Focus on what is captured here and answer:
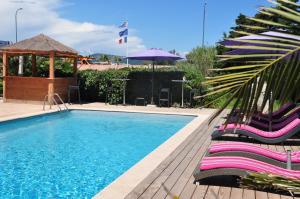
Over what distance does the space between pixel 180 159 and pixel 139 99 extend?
1075 centimetres

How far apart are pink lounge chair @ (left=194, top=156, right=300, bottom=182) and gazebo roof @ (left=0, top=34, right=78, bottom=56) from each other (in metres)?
12.0

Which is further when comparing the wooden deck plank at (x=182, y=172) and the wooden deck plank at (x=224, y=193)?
the wooden deck plank at (x=182, y=172)

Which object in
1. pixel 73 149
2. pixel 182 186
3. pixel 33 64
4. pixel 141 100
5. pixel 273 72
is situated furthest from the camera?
pixel 33 64

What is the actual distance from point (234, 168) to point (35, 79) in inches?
515

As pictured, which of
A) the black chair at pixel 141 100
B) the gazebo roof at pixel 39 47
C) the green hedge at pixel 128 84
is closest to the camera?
the gazebo roof at pixel 39 47

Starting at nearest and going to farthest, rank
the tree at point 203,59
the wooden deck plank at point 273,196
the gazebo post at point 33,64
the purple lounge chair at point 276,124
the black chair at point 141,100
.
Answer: the wooden deck plank at point 273,196 < the purple lounge chair at point 276,124 < the black chair at point 141,100 < the gazebo post at point 33,64 < the tree at point 203,59

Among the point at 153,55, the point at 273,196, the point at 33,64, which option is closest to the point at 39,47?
the point at 33,64

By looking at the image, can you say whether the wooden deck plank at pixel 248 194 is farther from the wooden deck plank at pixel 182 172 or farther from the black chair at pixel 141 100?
the black chair at pixel 141 100

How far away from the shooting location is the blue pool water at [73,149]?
6.36 m

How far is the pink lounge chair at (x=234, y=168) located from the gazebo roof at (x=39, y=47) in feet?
39.5

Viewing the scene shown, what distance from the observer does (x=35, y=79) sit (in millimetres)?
16156

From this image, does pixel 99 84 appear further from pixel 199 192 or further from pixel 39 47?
pixel 199 192

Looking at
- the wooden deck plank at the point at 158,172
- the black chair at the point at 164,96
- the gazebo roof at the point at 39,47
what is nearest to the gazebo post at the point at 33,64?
the gazebo roof at the point at 39,47

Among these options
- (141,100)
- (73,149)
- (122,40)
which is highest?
(122,40)
